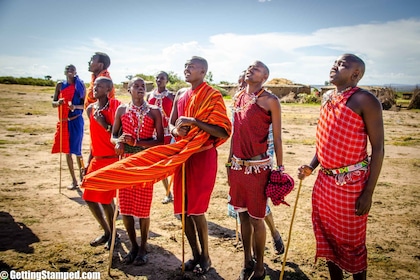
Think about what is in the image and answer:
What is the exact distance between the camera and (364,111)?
99.0 inches

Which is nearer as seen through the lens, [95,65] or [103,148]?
[103,148]

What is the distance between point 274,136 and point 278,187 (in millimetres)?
540

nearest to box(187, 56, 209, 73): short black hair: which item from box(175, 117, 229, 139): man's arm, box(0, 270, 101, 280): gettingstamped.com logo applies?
box(175, 117, 229, 139): man's arm

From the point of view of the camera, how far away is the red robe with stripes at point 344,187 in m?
2.61

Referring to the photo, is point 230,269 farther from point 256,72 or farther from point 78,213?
point 78,213

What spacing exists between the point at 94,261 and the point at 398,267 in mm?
3790

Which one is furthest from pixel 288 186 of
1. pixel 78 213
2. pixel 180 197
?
pixel 78 213

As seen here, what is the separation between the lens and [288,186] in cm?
307

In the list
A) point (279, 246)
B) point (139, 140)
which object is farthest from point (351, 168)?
point (139, 140)

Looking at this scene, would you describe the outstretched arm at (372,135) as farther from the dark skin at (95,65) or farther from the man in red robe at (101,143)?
the dark skin at (95,65)

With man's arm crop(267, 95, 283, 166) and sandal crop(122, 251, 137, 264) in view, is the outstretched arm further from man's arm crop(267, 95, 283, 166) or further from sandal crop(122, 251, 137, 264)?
sandal crop(122, 251, 137, 264)

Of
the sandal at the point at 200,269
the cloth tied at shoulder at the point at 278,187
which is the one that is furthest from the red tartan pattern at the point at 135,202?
the cloth tied at shoulder at the point at 278,187

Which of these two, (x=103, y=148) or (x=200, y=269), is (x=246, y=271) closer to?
(x=200, y=269)

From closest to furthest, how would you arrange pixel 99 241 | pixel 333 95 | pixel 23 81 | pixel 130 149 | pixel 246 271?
pixel 333 95
pixel 246 271
pixel 130 149
pixel 99 241
pixel 23 81
